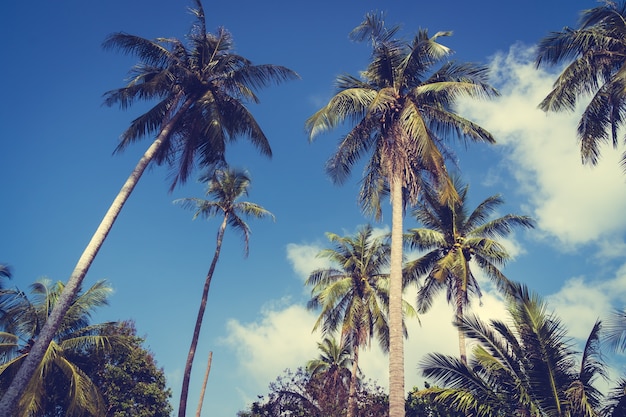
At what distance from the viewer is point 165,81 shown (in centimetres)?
1608

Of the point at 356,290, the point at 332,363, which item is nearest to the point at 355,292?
the point at 356,290

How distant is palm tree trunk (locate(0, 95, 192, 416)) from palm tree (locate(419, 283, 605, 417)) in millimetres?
10348

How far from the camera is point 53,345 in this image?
70.6ft

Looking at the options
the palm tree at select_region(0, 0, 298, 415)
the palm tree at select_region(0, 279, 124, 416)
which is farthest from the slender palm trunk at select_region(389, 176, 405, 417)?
the palm tree at select_region(0, 279, 124, 416)

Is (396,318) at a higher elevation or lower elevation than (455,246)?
lower

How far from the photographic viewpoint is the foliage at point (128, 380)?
27156 mm

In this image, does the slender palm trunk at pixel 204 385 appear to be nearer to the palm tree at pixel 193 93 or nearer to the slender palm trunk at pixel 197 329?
the slender palm trunk at pixel 197 329

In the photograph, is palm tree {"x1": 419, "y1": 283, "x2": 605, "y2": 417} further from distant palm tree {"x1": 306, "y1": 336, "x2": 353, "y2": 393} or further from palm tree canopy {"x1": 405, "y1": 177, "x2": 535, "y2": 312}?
distant palm tree {"x1": 306, "y1": 336, "x2": 353, "y2": 393}

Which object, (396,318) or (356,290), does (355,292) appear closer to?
(356,290)

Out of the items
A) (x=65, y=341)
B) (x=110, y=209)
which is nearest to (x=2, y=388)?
(x=65, y=341)

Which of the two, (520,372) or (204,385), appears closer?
(520,372)

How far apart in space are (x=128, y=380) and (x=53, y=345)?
7899 millimetres

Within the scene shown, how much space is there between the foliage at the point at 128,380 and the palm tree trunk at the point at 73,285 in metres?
15.9

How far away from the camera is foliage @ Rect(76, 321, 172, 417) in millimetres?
27156
